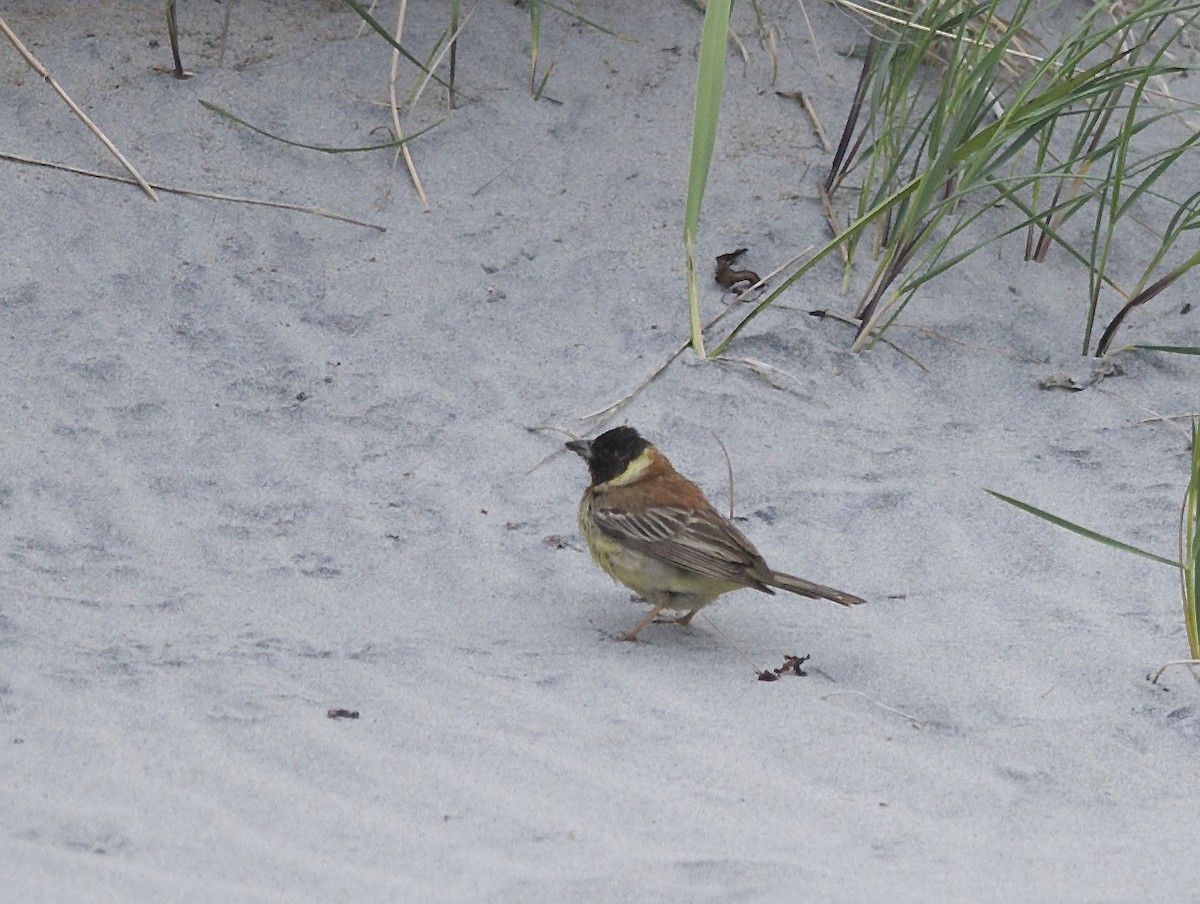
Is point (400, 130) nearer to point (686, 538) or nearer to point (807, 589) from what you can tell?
point (686, 538)

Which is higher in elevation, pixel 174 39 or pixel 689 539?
pixel 174 39

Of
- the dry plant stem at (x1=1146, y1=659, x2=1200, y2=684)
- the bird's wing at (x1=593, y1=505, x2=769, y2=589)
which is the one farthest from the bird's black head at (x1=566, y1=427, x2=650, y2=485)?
the dry plant stem at (x1=1146, y1=659, x2=1200, y2=684)

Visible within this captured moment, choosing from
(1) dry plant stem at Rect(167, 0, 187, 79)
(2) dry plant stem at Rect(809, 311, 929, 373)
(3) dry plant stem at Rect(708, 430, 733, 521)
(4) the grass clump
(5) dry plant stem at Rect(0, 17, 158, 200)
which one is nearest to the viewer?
(3) dry plant stem at Rect(708, 430, 733, 521)

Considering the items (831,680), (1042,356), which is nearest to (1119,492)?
(1042,356)

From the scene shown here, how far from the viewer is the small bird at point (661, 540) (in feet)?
15.5

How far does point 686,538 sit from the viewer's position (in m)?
4.79

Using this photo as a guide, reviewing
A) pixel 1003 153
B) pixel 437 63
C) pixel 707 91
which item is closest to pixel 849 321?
pixel 1003 153

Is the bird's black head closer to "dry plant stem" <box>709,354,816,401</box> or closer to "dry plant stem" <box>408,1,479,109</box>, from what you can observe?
"dry plant stem" <box>709,354,816,401</box>

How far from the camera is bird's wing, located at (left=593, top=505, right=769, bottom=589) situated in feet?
15.5

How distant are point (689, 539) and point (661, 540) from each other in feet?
0.29

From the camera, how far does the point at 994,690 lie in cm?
445

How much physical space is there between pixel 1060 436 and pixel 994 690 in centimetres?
217

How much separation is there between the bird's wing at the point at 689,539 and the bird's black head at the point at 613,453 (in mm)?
215

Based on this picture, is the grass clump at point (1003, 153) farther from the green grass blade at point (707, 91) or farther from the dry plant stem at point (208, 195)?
the dry plant stem at point (208, 195)
